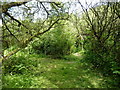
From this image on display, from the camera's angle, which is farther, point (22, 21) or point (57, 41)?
point (57, 41)

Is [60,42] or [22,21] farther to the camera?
[60,42]

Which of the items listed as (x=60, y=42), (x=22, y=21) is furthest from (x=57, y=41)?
(x=22, y=21)

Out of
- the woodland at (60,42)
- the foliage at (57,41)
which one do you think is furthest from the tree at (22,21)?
the foliage at (57,41)

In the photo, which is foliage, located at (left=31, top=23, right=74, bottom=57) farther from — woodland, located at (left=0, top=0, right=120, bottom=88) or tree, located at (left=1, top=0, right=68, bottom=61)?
tree, located at (left=1, top=0, right=68, bottom=61)

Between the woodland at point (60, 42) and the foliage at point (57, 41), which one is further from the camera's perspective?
the foliage at point (57, 41)

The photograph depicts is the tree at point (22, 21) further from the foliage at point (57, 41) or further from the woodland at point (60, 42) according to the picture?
the foliage at point (57, 41)

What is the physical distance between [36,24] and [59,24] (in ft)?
6.31

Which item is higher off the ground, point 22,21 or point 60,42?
point 22,21

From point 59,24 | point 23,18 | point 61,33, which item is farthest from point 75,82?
point 59,24

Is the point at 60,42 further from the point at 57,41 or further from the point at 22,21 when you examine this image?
the point at 22,21

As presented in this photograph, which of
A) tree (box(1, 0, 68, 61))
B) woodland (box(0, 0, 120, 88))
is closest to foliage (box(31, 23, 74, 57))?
woodland (box(0, 0, 120, 88))

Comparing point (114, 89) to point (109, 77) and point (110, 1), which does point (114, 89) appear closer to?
point (109, 77)

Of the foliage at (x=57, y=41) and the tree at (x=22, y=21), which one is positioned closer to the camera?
the tree at (x=22, y=21)

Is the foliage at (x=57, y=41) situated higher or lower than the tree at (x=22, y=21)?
lower
